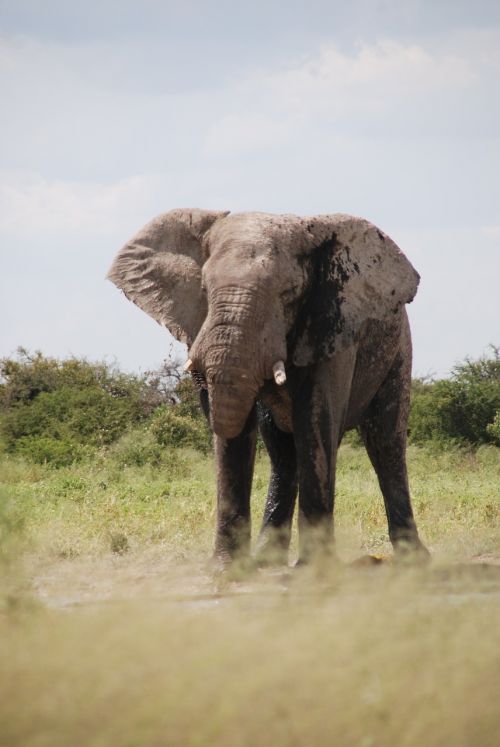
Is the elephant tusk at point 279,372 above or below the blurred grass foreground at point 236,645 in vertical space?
above

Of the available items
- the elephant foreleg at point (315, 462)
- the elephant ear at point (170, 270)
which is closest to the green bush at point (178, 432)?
the elephant ear at point (170, 270)

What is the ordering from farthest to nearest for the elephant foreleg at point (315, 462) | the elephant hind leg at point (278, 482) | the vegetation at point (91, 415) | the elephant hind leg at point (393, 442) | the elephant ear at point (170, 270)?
the vegetation at point (91, 415)
the elephant hind leg at point (393, 442)
the elephant hind leg at point (278, 482)
the elephant ear at point (170, 270)
the elephant foreleg at point (315, 462)

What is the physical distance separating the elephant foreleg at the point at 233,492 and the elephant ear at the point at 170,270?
2.47ft

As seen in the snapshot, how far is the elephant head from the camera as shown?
7.16 metres

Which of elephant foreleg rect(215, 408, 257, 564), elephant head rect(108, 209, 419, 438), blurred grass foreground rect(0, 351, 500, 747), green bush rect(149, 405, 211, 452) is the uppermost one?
elephant head rect(108, 209, 419, 438)

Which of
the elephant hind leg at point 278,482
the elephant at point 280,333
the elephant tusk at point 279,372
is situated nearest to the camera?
the elephant tusk at point 279,372

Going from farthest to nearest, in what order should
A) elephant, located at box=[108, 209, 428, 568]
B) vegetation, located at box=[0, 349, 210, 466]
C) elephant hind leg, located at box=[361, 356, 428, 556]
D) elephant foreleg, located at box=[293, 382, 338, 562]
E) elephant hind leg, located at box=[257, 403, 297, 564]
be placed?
1. vegetation, located at box=[0, 349, 210, 466]
2. elephant hind leg, located at box=[361, 356, 428, 556]
3. elephant hind leg, located at box=[257, 403, 297, 564]
4. elephant foreleg, located at box=[293, 382, 338, 562]
5. elephant, located at box=[108, 209, 428, 568]

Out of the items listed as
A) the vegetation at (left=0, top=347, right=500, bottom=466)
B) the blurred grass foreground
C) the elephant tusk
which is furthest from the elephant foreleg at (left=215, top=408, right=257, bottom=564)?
the vegetation at (left=0, top=347, right=500, bottom=466)

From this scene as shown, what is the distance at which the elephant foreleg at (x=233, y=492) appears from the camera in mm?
8109

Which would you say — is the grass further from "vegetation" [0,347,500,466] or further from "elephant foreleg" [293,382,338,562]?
"vegetation" [0,347,500,466]

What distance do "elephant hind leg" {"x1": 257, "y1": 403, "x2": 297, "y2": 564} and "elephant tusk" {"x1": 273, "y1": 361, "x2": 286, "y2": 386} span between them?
Result: 173 cm

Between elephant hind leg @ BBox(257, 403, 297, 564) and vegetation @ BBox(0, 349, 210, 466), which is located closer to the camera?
elephant hind leg @ BBox(257, 403, 297, 564)

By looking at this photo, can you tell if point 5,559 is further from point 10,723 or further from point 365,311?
point 365,311

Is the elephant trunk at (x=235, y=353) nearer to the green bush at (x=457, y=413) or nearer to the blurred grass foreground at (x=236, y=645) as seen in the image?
the blurred grass foreground at (x=236, y=645)
